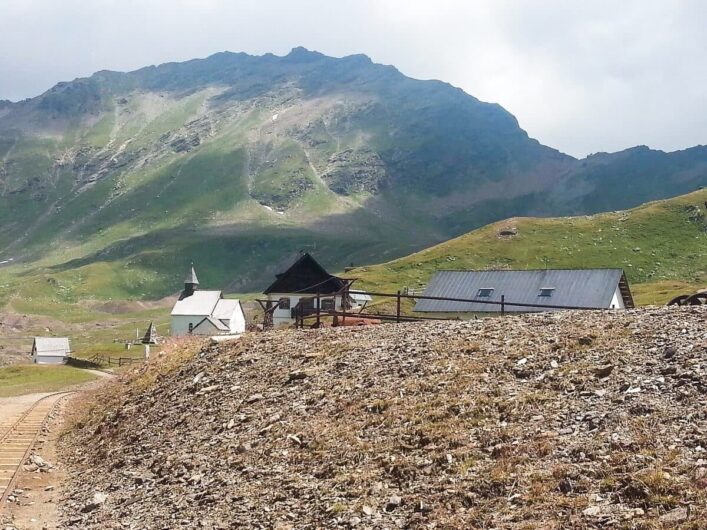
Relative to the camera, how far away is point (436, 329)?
27.1 metres

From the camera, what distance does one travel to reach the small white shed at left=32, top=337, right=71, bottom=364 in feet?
436

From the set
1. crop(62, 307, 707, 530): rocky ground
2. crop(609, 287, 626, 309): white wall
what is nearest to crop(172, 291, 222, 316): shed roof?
crop(609, 287, 626, 309): white wall

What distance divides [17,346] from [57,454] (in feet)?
480

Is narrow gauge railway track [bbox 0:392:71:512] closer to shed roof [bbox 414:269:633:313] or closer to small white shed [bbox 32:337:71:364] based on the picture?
shed roof [bbox 414:269:633:313]

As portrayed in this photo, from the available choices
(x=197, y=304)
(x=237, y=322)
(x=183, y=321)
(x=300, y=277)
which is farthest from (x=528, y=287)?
(x=197, y=304)

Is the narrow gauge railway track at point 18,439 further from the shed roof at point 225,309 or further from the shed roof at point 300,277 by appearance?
the shed roof at point 225,309

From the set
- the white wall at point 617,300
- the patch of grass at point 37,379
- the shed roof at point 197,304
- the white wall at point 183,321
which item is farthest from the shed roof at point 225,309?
the white wall at point 617,300

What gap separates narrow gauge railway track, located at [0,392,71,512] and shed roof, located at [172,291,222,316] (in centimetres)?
7863

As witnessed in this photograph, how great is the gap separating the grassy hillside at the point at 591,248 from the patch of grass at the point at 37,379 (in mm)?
72927

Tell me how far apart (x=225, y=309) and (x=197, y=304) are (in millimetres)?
5567

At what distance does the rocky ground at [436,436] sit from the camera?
13828mm

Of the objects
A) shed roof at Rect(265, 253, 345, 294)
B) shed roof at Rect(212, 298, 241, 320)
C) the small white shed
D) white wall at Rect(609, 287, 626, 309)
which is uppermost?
shed roof at Rect(265, 253, 345, 294)

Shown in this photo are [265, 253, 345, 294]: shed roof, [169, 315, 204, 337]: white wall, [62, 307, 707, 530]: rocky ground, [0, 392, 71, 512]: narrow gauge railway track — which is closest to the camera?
[62, 307, 707, 530]: rocky ground

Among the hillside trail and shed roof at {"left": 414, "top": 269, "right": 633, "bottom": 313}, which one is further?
shed roof at {"left": 414, "top": 269, "right": 633, "bottom": 313}
